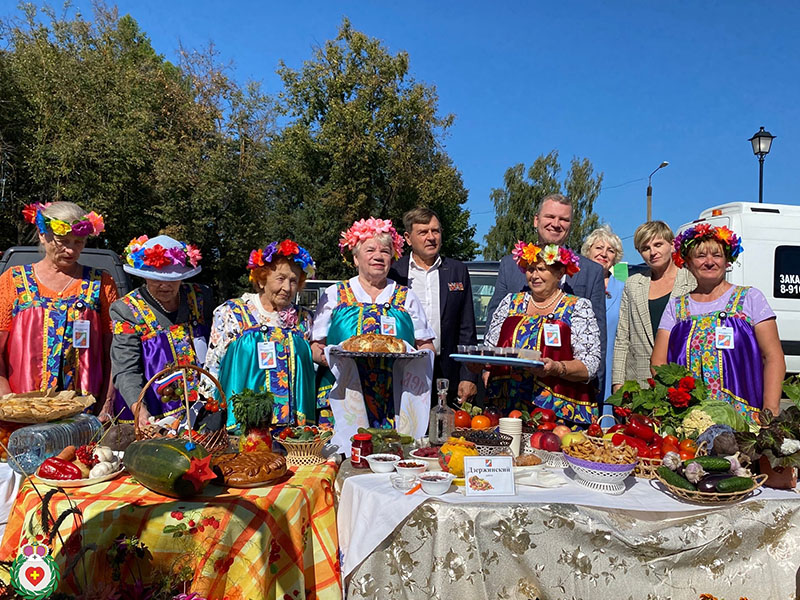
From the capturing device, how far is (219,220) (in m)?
16.9

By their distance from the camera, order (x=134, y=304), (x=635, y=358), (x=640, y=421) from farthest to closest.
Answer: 1. (x=635, y=358)
2. (x=134, y=304)
3. (x=640, y=421)

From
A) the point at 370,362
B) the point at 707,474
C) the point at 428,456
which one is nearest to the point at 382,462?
the point at 428,456

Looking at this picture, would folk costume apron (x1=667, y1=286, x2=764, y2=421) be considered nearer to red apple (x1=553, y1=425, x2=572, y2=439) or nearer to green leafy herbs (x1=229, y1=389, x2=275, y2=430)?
red apple (x1=553, y1=425, x2=572, y2=439)

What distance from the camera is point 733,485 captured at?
2359 mm

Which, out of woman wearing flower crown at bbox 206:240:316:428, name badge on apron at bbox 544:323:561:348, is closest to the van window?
name badge on apron at bbox 544:323:561:348

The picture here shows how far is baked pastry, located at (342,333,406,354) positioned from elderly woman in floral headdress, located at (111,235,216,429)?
93cm

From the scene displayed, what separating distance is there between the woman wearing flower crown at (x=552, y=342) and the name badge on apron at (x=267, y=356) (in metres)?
1.37

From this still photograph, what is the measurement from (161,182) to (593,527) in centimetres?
1561

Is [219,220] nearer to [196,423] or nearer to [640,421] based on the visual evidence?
[196,423]

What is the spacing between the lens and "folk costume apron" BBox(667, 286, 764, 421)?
3.31m

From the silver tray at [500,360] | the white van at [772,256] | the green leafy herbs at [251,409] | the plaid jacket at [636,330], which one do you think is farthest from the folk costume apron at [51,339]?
the white van at [772,256]

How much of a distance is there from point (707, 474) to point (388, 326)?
1806mm

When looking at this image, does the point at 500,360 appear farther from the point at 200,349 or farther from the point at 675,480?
the point at 200,349

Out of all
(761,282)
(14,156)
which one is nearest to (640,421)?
(761,282)
